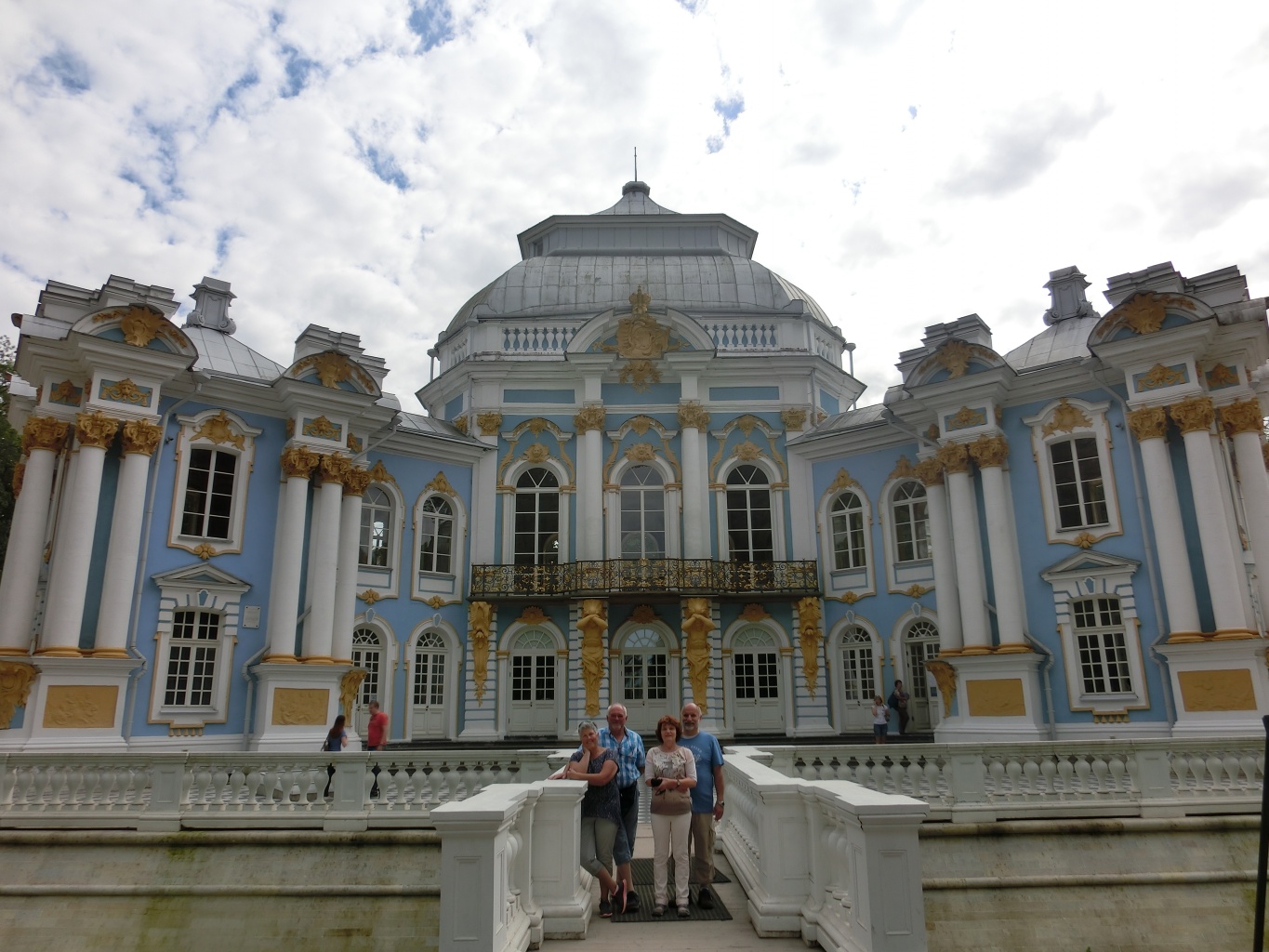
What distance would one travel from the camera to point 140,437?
51.3 ft

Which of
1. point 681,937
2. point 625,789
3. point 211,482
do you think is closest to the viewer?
point 681,937

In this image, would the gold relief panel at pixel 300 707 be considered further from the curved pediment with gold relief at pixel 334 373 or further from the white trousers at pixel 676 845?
the white trousers at pixel 676 845

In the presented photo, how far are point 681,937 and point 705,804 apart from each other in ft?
3.85

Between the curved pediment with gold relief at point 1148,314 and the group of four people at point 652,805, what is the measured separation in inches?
480

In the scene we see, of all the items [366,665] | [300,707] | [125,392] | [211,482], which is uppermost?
[125,392]

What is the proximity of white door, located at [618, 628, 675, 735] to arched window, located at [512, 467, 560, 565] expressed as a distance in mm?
2712

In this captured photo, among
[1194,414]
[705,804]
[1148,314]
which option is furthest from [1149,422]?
[705,804]

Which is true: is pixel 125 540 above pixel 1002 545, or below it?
below

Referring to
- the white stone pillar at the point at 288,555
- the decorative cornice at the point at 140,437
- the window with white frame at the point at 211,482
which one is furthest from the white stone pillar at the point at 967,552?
the decorative cornice at the point at 140,437

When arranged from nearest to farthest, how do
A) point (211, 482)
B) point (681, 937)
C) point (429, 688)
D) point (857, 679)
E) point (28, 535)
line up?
point (681, 937)
point (28, 535)
point (211, 482)
point (429, 688)
point (857, 679)

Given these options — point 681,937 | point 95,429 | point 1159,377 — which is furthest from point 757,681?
point 681,937

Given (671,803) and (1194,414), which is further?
(1194,414)

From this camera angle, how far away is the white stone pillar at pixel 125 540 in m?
14.9

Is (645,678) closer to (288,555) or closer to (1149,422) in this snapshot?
(288,555)
